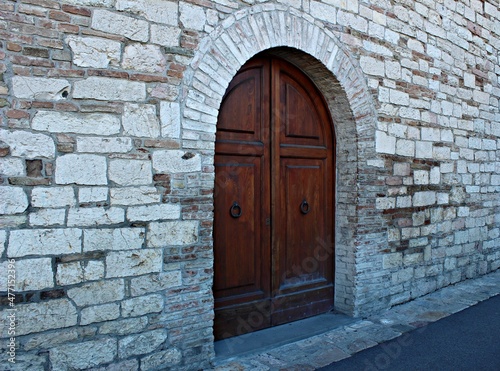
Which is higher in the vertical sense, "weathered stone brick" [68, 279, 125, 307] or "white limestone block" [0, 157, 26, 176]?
"white limestone block" [0, 157, 26, 176]

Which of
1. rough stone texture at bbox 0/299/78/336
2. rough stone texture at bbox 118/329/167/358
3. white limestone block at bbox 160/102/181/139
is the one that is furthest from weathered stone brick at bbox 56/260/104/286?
white limestone block at bbox 160/102/181/139

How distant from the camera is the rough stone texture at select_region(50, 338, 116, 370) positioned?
2.56 metres

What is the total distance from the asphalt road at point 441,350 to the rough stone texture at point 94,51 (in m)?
2.66

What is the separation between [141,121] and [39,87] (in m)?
0.64

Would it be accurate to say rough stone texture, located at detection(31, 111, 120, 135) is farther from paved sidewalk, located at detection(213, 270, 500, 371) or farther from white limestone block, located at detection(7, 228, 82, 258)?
paved sidewalk, located at detection(213, 270, 500, 371)

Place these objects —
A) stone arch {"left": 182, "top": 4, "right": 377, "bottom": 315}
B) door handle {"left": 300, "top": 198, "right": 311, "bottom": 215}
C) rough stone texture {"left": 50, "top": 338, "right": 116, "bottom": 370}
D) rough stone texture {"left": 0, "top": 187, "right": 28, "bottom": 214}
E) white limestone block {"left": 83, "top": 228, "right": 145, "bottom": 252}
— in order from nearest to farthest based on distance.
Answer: rough stone texture {"left": 0, "top": 187, "right": 28, "bottom": 214}, rough stone texture {"left": 50, "top": 338, "right": 116, "bottom": 370}, white limestone block {"left": 83, "top": 228, "right": 145, "bottom": 252}, stone arch {"left": 182, "top": 4, "right": 377, "bottom": 315}, door handle {"left": 300, "top": 198, "right": 311, "bottom": 215}

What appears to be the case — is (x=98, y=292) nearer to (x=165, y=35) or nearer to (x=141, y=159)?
(x=141, y=159)

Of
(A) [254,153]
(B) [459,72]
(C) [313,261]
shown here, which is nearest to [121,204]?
(A) [254,153]

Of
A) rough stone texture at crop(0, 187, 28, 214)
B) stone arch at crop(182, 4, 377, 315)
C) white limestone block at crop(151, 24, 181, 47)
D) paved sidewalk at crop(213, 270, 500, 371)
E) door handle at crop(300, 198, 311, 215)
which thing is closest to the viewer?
rough stone texture at crop(0, 187, 28, 214)

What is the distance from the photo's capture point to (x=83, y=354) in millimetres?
2639

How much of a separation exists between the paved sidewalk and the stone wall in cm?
23

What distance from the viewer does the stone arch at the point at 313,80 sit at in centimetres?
308

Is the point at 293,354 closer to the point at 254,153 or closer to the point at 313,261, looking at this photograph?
the point at 313,261

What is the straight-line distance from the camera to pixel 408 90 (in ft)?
15.1
